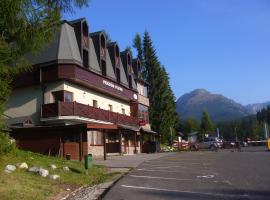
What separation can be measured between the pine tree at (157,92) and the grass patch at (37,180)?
48747 mm

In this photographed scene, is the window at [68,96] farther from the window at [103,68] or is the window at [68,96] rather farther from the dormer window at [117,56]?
the dormer window at [117,56]

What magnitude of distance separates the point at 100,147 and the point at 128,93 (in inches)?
385

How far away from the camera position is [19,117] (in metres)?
35.5

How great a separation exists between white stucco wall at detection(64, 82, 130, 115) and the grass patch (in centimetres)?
1560

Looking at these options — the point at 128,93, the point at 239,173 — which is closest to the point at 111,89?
the point at 128,93

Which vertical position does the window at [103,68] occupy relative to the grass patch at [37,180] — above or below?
above

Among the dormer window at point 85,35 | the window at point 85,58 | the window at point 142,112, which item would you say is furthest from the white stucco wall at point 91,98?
the window at point 142,112

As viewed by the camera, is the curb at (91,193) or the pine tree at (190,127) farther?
the pine tree at (190,127)

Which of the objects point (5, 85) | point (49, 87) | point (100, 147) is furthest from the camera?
point (100, 147)

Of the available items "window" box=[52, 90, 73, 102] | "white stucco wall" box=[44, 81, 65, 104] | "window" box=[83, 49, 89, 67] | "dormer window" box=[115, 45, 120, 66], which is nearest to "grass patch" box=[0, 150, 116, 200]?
"window" box=[52, 90, 73, 102]

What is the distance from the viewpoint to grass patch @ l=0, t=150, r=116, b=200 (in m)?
13.5

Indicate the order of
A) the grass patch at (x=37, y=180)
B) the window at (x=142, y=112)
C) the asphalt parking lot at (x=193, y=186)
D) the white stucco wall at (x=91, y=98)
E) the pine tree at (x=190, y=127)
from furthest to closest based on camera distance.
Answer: the pine tree at (x=190, y=127) → the window at (x=142, y=112) → the white stucco wall at (x=91, y=98) → the grass patch at (x=37, y=180) → the asphalt parking lot at (x=193, y=186)

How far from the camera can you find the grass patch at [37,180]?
13.5 m

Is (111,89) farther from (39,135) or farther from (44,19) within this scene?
(44,19)
